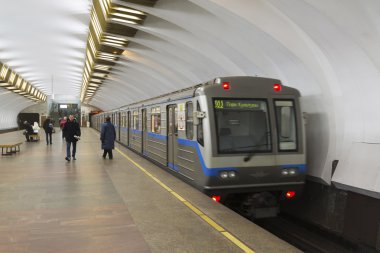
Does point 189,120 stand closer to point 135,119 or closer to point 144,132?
point 144,132

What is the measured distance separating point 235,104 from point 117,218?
294 centimetres

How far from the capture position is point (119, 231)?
4977mm

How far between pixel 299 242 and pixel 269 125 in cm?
239

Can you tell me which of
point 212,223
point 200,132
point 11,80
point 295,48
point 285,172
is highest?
point 11,80

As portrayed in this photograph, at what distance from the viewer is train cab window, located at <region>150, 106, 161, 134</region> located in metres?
11.0

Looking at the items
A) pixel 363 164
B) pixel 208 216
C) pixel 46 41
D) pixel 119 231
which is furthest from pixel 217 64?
pixel 46 41

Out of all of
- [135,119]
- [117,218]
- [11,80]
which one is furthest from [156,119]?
[11,80]

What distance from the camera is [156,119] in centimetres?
1157

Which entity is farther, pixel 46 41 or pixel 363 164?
pixel 46 41

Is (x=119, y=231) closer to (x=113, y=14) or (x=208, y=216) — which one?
(x=208, y=216)

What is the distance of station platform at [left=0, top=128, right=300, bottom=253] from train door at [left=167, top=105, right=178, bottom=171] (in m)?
0.46

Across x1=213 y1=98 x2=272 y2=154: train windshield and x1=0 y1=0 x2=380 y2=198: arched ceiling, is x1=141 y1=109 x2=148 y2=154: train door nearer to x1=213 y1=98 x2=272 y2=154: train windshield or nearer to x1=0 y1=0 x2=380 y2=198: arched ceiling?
x1=0 y1=0 x2=380 y2=198: arched ceiling

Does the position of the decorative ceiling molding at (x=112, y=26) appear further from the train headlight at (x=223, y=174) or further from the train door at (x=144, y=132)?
the train headlight at (x=223, y=174)

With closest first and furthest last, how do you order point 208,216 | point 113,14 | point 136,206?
point 208,216 < point 136,206 < point 113,14
